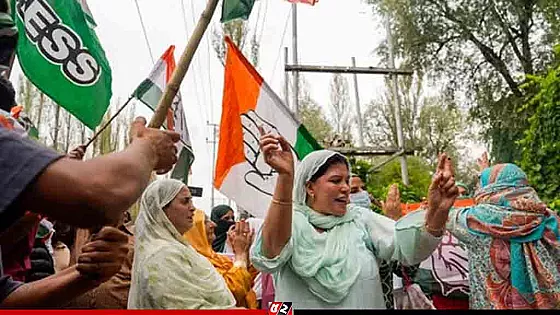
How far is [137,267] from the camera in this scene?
8.55 feet

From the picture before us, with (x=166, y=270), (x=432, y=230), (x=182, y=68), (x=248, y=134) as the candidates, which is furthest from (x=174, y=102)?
(x=182, y=68)

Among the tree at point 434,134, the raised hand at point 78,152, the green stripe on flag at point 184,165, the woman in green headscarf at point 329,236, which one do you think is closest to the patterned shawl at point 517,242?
the woman in green headscarf at point 329,236

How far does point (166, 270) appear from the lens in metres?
2.54

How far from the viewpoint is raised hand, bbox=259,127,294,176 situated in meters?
2.36

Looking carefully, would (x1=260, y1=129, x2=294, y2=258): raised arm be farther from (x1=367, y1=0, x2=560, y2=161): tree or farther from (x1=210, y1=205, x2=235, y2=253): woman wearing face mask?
(x1=367, y1=0, x2=560, y2=161): tree

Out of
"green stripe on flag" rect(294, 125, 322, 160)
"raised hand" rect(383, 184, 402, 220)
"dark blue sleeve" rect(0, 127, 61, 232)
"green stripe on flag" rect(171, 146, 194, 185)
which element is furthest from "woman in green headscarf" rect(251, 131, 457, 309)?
"green stripe on flag" rect(171, 146, 194, 185)

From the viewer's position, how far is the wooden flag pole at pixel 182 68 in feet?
5.92

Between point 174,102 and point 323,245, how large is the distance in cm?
284

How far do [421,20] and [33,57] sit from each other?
48.4 ft

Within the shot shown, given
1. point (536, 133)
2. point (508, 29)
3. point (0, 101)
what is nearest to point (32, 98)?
point (508, 29)

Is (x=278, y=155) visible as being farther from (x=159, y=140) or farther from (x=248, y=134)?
(x=248, y=134)

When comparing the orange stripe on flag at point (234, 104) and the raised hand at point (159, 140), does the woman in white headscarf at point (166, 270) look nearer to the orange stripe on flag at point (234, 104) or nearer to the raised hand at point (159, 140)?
the raised hand at point (159, 140)

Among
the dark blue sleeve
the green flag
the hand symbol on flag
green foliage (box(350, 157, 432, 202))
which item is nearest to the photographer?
the dark blue sleeve

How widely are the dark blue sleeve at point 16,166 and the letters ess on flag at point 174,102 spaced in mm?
3995
